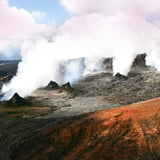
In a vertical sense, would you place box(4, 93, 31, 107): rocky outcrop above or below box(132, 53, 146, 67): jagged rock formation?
below

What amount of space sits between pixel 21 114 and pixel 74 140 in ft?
52.6

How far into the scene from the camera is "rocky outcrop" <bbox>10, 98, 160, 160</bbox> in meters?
24.5

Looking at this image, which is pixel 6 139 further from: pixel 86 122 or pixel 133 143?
pixel 133 143

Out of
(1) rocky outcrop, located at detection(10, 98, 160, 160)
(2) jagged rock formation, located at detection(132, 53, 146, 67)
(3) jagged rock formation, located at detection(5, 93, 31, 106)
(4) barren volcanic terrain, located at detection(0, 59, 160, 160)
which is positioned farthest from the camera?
(2) jagged rock formation, located at detection(132, 53, 146, 67)

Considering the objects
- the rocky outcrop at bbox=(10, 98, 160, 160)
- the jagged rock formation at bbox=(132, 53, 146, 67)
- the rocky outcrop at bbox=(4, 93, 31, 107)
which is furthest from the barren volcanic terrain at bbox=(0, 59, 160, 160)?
the jagged rock formation at bbox=(132, 53, 146, 67)

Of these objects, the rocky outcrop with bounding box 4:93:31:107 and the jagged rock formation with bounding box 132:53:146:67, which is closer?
the rocky outcrop with bounding box 4:93:31:107

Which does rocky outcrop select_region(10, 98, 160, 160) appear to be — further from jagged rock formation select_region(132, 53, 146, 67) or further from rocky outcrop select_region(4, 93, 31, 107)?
jagged rock formation select_region(132, 53, 146, 67)

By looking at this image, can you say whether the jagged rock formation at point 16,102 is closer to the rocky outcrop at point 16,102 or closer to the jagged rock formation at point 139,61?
the rocky outcrop at point 16,102

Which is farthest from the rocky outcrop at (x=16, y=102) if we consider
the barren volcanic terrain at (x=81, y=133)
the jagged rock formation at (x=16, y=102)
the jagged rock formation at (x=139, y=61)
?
the jagged rock formation at (x=139, y=61)

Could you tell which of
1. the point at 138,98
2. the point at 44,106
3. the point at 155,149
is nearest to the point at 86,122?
the point at 155,149

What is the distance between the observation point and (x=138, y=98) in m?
51.5

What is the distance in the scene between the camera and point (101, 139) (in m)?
27.0

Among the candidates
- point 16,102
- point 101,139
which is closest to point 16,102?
point 16,102

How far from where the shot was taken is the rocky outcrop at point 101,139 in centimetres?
2452
